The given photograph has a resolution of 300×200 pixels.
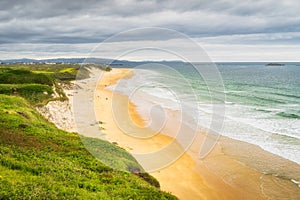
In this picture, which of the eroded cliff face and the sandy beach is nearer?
the sandy beach

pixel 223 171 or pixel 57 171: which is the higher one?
pixel 57 171

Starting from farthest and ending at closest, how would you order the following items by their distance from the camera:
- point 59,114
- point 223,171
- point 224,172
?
point 59,114
point 223,171
point 224,172

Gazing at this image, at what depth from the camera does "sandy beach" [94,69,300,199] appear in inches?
642

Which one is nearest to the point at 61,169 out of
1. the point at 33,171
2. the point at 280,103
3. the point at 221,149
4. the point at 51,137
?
the point at 33,171

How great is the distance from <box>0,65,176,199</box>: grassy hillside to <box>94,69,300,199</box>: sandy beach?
142 inches

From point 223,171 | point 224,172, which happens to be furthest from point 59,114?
point 224,172

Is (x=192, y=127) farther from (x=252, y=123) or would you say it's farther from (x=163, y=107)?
(x=163, y=107)

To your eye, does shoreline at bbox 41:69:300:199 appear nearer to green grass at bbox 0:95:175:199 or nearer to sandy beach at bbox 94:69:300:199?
sandy beach at bbox 94:69:300:199

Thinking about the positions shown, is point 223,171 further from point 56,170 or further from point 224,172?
point 56,170

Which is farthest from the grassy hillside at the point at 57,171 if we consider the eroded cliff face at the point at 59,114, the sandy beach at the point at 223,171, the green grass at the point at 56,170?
the eroded cliff face at the point at 59,114

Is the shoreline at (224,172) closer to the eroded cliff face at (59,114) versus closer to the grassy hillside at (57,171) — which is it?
the eroded cliff face at (59,114)

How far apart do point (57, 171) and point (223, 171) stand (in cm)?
1181

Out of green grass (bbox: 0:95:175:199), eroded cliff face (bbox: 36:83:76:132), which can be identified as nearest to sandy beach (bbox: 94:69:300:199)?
eroded cliff face (bbox: 36:83:76:132)

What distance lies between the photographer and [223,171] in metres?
19.5
